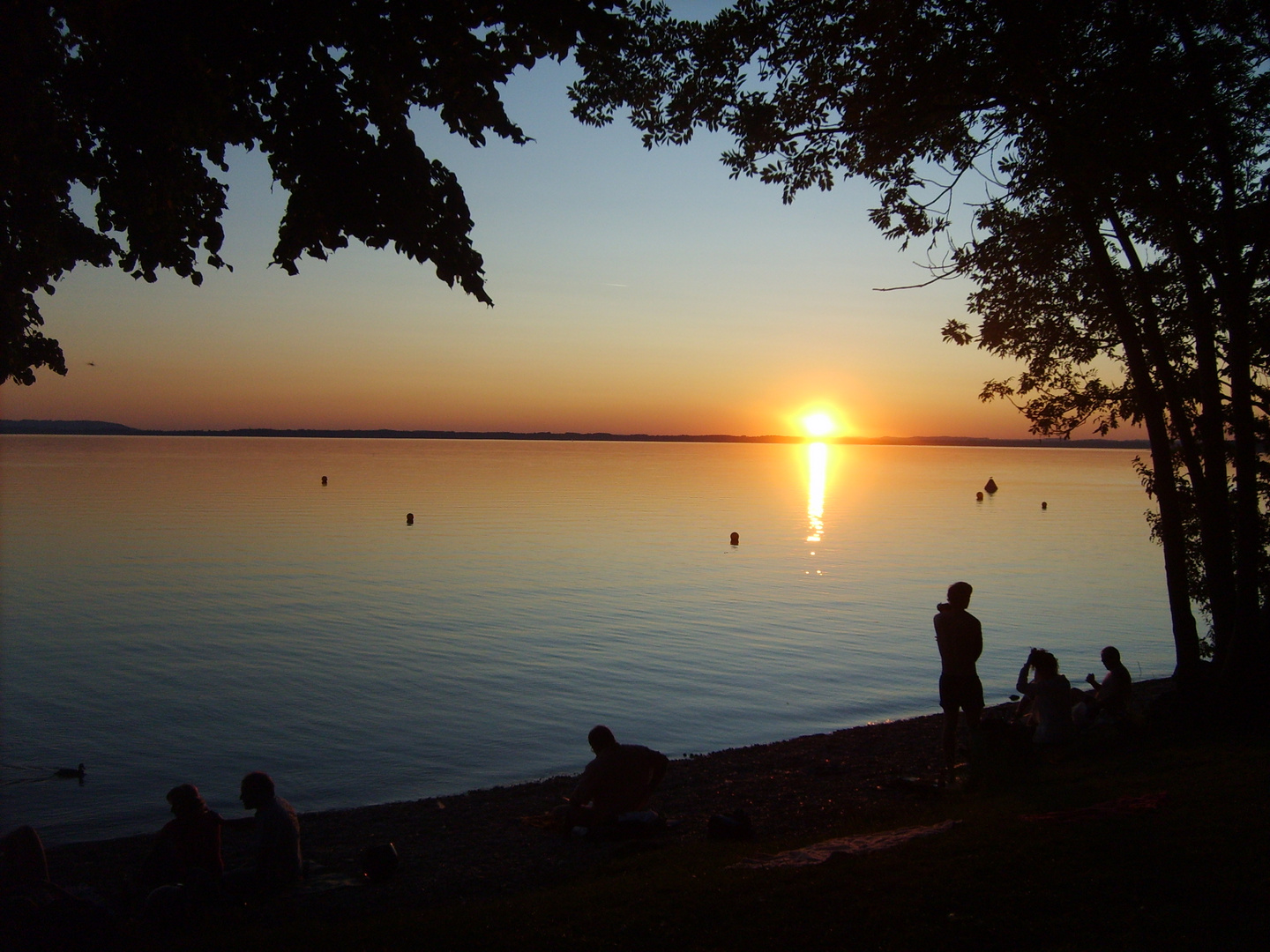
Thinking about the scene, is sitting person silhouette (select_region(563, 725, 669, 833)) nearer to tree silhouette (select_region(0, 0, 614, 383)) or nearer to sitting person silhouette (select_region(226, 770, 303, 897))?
sitting person silhouette (select_region(226, 770, 303, 897))

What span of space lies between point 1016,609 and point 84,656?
2269 cm

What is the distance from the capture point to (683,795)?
36.3 ft

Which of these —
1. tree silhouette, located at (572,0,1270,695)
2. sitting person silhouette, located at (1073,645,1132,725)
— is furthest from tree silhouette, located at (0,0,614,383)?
sitting person silhouette, located at (1073,645,1132,725)

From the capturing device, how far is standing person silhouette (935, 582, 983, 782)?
9.67m

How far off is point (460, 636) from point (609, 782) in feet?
44.1

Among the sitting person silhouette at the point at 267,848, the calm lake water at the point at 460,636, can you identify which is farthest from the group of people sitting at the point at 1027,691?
the sitting person silhouette at the point at 267,848

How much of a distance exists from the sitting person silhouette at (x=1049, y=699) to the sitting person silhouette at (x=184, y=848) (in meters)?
8.36

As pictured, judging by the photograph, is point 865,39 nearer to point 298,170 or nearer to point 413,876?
point 298,170

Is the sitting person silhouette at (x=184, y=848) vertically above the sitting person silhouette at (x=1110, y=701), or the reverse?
the sitting person silhouette at (x=1110, y=701)

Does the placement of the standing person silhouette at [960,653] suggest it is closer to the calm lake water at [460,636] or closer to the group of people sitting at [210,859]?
the calm lake water at [460,636]

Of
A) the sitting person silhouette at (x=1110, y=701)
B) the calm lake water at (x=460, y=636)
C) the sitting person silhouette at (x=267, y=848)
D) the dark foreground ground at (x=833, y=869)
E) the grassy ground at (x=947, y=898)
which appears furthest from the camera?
the calm lake water at (x=460, y=636)

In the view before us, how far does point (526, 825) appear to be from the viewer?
9.88 m

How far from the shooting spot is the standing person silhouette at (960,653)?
9.67 meters

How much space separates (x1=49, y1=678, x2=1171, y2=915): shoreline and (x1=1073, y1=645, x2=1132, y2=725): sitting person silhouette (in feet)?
1.84
